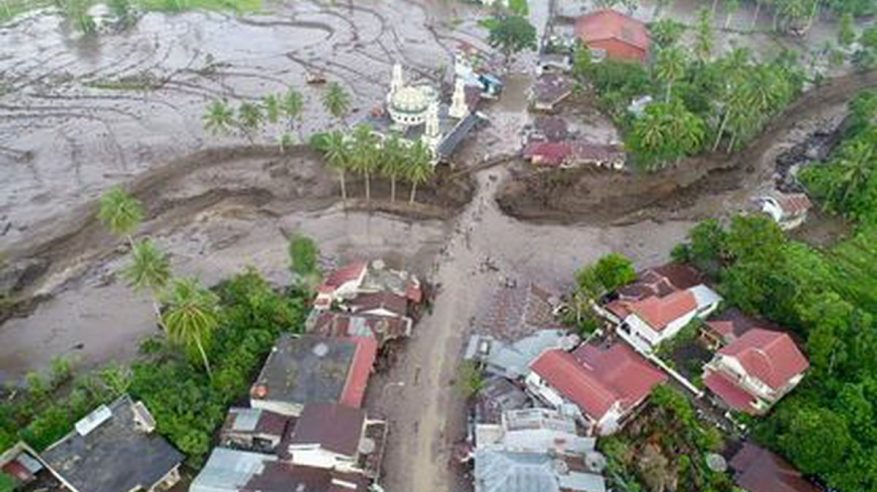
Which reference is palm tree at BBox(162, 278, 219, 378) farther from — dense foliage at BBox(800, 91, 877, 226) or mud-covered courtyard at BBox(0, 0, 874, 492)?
dense foliage at BBox(800, 91, 877, 226)

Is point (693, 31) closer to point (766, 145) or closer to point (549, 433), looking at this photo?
point (766, 145)

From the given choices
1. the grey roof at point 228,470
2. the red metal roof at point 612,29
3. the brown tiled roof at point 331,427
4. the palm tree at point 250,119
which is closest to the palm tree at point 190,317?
the grey roof at point 228,470

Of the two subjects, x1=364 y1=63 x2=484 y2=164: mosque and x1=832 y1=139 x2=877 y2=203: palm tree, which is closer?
x1=832 y1=139 x2=877 y2=203: palm tree

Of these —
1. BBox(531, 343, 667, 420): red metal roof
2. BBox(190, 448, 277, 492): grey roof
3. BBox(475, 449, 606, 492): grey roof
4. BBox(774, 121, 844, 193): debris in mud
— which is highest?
BBox(774, 121, 844, 193): debris in mud

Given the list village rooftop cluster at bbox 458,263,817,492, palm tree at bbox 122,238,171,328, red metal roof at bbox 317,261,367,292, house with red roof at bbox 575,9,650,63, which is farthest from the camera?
house with red roof at bbox 575,9,650,63

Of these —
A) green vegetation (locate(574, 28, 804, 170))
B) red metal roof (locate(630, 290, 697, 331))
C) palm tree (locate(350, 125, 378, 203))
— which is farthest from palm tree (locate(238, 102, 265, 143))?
red metal roof (locate(630, 290, 697, 331))

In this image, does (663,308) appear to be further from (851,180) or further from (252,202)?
(252,202)

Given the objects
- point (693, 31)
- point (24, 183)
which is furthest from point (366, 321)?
point (693, 31)

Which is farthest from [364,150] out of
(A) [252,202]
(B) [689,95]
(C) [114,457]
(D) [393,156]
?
(B) [689,95]
